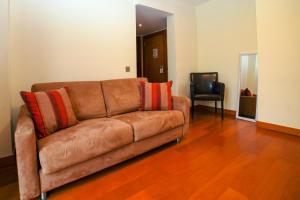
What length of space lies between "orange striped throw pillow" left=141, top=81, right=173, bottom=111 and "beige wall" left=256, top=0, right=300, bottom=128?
1.64 m

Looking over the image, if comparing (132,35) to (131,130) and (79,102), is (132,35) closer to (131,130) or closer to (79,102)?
(79,102)

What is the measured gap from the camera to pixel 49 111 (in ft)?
5.14

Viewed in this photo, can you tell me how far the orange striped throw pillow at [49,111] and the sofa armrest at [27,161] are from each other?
0.64 ft

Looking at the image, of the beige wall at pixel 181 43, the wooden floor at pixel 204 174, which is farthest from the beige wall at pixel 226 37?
the wooden floor at pixel 204 174

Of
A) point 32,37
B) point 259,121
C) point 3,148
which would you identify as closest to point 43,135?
point 3,148

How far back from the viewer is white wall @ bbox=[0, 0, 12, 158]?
5.59ft

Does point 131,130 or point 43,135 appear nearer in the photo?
point 43,135

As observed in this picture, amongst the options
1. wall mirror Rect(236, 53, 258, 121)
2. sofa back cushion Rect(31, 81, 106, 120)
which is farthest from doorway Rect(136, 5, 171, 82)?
sofa back cushion Rect(31, 81, 106, 120)

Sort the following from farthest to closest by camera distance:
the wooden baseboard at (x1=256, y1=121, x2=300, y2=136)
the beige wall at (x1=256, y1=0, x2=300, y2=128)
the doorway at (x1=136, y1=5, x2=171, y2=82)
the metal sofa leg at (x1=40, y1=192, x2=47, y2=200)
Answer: the doorway at (x1=136, y1=5, x2=171, y2=82)
the wooden baseboard at (x1=256, y1=121, x2=300, y2=136)
the beige wall at (x1=256, y1=0, x2=300, y2=128)
the metal sofa leg at (x1=40, y1=192, x2=47, y2=200)

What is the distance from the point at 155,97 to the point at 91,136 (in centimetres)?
108

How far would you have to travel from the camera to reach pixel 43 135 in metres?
1.49

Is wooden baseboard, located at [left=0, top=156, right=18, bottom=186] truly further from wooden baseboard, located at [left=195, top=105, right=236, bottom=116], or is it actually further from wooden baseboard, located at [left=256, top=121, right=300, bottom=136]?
wooden baseboard, located at [left=195, top=105, right=236, bottom=116]

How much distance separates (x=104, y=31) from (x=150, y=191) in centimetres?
224

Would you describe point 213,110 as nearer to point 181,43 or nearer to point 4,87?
point 181,43
